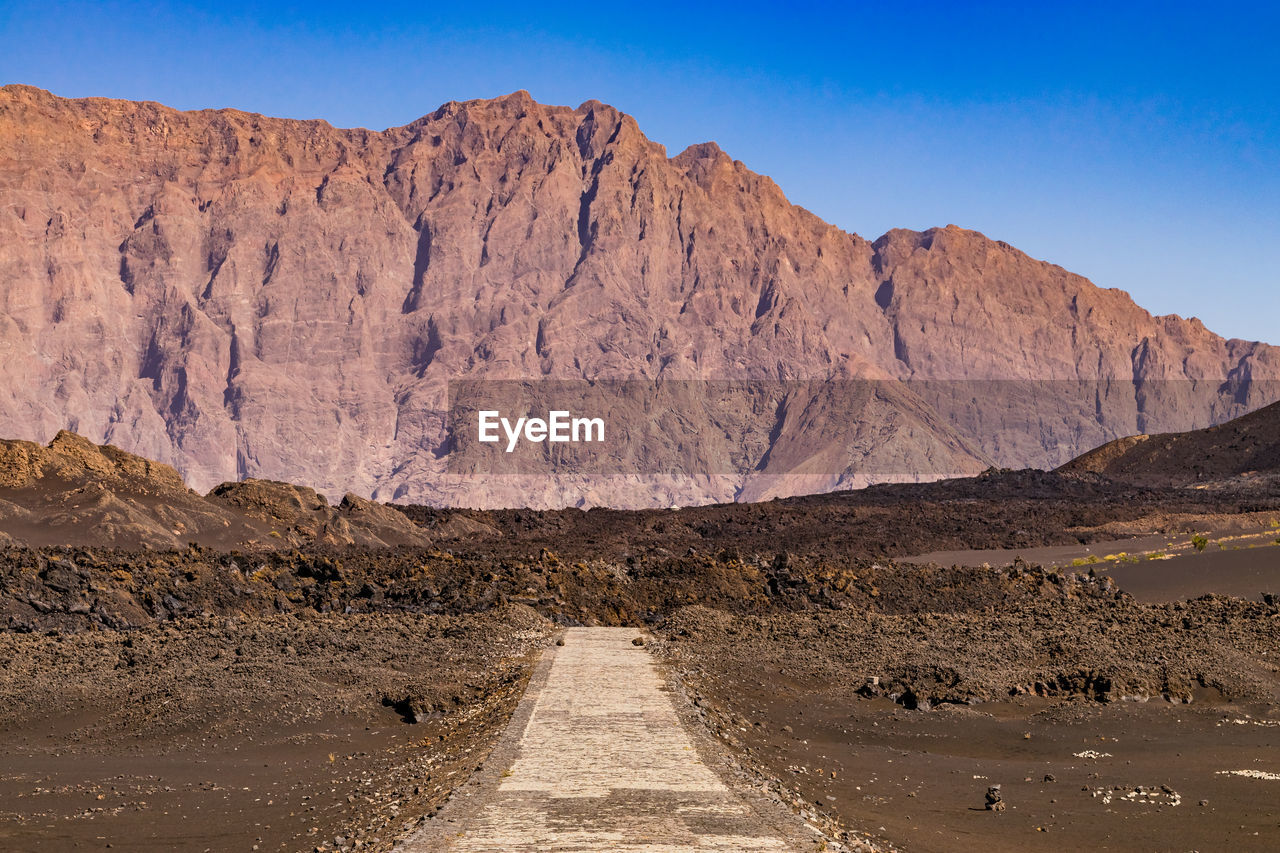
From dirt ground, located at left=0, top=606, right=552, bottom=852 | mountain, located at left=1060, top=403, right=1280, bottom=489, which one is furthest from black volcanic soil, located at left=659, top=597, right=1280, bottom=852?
mountain, located at left=1060, top=403, right=1280, bottom=489

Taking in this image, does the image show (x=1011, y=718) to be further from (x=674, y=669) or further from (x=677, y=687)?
(x=674, y=669)

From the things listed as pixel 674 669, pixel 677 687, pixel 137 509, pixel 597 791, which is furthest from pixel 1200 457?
pixel 597 791

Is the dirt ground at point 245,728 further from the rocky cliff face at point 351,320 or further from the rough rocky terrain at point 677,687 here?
the rocky cliff face at point 351,320

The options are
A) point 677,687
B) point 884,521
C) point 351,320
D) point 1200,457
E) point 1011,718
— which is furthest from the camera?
point 351,320

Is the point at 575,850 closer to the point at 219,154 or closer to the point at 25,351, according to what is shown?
the point at 25,351

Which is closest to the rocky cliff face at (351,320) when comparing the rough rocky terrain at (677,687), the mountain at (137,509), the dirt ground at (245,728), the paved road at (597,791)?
the mountain at (137,509)

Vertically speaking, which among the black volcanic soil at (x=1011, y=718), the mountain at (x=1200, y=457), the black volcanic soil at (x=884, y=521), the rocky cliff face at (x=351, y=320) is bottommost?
the black volcanic soil at (x=1011, y=718)
